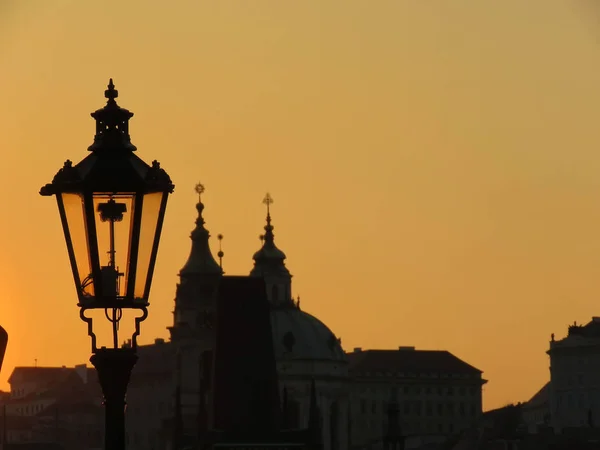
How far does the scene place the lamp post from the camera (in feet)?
43.1

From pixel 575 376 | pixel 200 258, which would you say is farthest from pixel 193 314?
pixel 575 376

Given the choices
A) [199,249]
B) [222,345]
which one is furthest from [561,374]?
[222,345]

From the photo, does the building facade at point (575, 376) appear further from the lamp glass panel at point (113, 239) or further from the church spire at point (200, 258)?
the lamp glass panel at point (113, 239)

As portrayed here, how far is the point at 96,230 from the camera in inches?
518

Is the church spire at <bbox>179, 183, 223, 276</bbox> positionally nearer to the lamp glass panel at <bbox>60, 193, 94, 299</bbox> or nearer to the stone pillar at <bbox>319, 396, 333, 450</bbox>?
the stone pillar at <bbox>319, 396, 333, 450</bbox>

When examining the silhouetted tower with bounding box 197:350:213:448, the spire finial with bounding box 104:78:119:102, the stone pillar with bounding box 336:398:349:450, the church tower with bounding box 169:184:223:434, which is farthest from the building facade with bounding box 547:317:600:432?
the spire finial with bounding box 104:78:119:102

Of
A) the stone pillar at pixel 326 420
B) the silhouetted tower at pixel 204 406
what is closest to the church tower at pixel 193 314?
the stone pillar at pixel 326 420

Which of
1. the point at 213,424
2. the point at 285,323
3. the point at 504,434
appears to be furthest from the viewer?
the point at 285,323

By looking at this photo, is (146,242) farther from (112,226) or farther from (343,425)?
(343,425)

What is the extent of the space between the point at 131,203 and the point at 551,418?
589 feet

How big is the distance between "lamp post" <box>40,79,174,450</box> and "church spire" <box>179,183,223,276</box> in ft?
518

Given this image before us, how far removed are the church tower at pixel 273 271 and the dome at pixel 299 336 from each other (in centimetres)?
123

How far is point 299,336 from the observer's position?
185 meters

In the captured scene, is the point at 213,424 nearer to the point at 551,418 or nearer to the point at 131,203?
the point at 551,418
